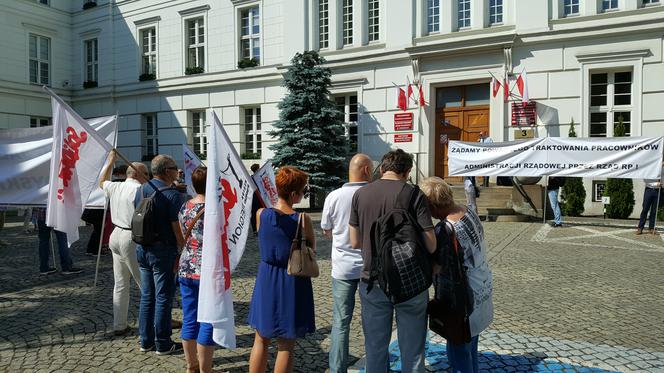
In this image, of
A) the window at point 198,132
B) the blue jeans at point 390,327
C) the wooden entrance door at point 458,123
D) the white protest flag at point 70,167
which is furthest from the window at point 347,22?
the blue jeans at point 390,327

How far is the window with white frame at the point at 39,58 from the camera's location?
2512 centimetres

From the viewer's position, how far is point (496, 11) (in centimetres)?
1659

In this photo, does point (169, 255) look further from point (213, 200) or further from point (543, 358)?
point (543, 358)

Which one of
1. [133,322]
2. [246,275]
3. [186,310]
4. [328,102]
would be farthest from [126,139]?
[186,310]

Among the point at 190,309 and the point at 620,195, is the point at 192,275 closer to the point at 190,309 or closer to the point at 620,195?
the point at 190,309

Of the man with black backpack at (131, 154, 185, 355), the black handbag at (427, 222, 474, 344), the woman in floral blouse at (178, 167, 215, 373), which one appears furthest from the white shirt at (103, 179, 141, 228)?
the black handbag at (427, 222, 474, 344)

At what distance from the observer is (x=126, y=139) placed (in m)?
25.8

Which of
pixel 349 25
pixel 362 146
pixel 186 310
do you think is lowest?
pixel 186 310

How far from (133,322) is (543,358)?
13.9 feet

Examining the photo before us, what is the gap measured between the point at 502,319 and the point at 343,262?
8.28 ft

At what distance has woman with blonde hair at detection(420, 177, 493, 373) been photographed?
3.42m

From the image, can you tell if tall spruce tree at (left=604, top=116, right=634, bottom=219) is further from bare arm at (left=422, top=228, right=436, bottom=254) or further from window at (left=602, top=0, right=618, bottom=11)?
bare arm at (left=422, top=228, right=436, bottom=254)

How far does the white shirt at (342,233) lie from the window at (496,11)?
48.0 ft

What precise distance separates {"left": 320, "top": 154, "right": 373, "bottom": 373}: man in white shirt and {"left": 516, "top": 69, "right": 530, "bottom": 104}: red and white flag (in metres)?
13.0
